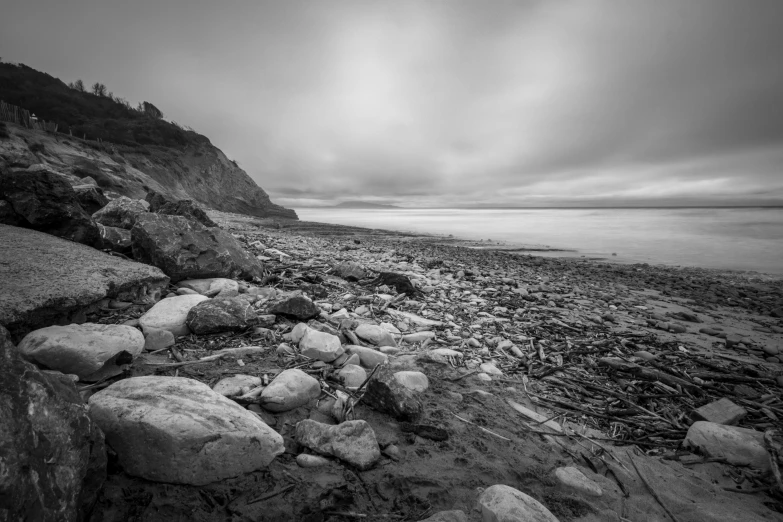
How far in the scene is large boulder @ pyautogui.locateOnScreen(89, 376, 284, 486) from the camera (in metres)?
1.44

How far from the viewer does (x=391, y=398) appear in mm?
2328

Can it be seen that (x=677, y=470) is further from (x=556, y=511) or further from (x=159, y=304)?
(x=159, y=304)

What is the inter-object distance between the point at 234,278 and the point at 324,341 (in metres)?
2.51

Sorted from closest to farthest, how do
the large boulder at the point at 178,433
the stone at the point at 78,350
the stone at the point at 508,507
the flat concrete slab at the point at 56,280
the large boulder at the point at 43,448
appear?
the large boulder at the point at 43,448 → the large boulder at the point at 178,433 → the stone at the point at 508,507 → the stone at the point at 78,350 → the flat concrete slab at the point at 56,280

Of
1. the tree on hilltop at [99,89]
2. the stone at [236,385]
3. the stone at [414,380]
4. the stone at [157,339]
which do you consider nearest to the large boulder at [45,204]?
the stone at [157,339]

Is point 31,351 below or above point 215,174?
below

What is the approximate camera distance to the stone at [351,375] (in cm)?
262

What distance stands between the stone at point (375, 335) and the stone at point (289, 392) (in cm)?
119

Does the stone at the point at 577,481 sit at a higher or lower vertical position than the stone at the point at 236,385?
lower

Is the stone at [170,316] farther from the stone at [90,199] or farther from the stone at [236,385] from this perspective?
the stone at [90,199]

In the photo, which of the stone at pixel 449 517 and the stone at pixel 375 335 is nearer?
the stone at pixel 449 517

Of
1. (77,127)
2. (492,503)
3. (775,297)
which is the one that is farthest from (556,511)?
(77,127)

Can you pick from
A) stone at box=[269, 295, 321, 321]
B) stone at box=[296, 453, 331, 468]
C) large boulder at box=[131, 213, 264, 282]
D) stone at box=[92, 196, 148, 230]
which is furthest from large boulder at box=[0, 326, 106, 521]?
stone at box=[92, 196, 148, 230]

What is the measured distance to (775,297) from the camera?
8719mm
